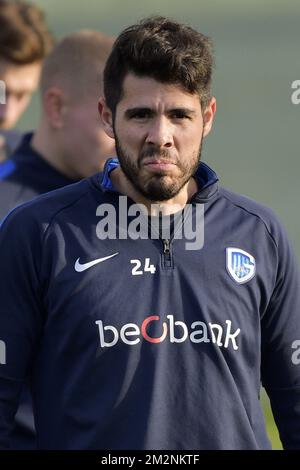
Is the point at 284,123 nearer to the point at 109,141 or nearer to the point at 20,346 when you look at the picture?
→ the point at 109,141

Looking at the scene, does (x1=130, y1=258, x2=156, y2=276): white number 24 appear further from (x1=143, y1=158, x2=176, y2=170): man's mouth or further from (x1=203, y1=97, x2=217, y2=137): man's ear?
(x1=203, y1=97, x2=217, y2=137): man's ear

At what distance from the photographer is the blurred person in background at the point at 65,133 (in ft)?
15.7

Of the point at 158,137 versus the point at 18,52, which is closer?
the point at 158,137

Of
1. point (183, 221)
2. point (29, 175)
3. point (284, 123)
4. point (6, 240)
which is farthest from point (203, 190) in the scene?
point (284, 123)

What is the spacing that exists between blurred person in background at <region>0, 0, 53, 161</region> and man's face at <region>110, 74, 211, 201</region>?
8.31 ft

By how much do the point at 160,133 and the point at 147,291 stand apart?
428 mm

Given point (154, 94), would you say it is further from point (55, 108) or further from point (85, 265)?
point (55, 108)

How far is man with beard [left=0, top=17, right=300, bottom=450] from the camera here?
3.15m

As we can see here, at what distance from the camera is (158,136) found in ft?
10.6

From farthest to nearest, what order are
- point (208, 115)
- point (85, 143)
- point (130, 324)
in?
1. point (85, 143)
2. point (208, 115)
3. point (130, 324)

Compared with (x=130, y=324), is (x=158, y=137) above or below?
above

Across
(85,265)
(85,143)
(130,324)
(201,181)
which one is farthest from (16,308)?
(85,143)

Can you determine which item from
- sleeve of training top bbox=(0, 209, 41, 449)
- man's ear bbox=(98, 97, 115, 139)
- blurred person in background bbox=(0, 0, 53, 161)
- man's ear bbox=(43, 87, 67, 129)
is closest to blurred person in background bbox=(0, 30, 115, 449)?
man's ear bbox=(43, 87, 67, 129)
